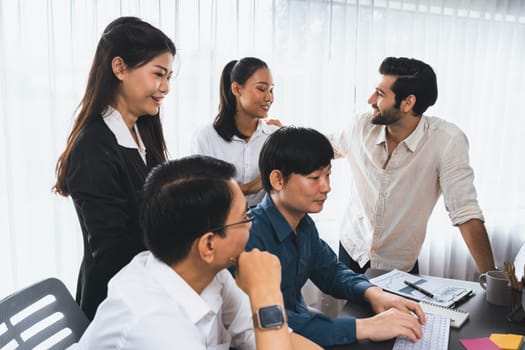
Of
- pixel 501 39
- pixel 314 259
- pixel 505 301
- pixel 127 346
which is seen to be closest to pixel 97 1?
pixel 314 259

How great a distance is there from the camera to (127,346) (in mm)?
785

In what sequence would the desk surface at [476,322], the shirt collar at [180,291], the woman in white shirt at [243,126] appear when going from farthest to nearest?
the woman in white shirt at [243,126], the desk surface at [476,322], the shirt collar at [180,291]

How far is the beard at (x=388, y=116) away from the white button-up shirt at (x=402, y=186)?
0.07 metres

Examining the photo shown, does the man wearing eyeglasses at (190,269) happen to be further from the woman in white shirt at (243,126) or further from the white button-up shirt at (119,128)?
the woman in white shirt at (243,126)

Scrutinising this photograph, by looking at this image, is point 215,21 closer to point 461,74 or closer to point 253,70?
point 253,70

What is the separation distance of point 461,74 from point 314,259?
7.14 ft

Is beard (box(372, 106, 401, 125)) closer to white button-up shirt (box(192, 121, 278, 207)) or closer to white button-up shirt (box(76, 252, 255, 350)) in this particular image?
white button-up shirt (box(192, 121, 278, 207))

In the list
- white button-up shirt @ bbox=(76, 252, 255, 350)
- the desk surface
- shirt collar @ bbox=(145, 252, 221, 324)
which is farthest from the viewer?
the desk surface

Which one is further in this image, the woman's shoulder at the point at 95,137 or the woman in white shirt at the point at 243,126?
the woman in white shirt at the point at 243,126

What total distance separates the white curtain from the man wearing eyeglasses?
1505mm

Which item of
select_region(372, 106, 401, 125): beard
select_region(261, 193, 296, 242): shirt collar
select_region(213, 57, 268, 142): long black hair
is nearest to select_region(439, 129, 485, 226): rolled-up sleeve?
select_region(372, 106, 401, 125): beard

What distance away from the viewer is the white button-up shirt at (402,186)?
1.87 m

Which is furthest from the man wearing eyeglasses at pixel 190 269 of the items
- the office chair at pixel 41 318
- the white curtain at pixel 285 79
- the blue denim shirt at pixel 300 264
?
the white curtain at pixel 285 79

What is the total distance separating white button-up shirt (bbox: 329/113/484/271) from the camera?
73.6 inches
